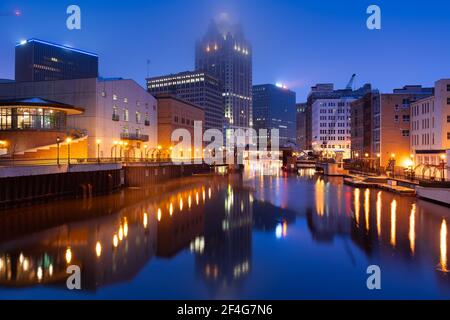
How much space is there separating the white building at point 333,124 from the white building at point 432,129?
316ft

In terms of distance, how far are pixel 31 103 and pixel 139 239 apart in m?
34.7

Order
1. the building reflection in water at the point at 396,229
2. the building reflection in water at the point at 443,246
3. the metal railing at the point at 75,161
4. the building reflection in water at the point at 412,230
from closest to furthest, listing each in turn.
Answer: the building reflection in water at the point at 443,246 → the building reflection in water at the point at 396,229 → the building reflection in water at the point at 412,230 → the metal railing at the point at 75,161

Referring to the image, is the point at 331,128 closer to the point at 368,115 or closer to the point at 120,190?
the point at 368,115

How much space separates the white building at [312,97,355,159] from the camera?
554 ft

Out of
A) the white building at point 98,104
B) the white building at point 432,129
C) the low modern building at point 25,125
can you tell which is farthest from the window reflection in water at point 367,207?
the white building at point 98,104

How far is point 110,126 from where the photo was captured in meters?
65.6

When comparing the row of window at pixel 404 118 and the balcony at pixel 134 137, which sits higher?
the row of window at pixel 404 118

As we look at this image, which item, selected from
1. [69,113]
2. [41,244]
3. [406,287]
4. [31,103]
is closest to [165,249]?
[41,244]

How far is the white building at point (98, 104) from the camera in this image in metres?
62.0

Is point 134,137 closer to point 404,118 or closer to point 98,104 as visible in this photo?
point 98,104

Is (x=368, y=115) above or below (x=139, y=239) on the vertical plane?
above

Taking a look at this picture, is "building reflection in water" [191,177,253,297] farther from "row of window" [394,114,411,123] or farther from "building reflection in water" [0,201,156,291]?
"row of window" [394,114,411,123]

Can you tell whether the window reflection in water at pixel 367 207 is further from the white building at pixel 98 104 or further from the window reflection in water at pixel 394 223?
the white building at pixel 98 104

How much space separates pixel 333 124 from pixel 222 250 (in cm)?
15770
